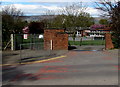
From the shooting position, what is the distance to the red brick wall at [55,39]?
57.6ft

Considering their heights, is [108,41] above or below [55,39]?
below

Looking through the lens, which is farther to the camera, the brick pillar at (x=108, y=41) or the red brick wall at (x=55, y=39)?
the brick pillar at (x=108, y=41)

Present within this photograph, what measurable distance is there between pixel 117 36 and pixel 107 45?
1.31 metres

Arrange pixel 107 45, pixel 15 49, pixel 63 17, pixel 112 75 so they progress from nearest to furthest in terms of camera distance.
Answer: pixel 112 75
pixel 15 49
pixel 107 45
pixel 63 17

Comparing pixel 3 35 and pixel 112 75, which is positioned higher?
pixel 3 35

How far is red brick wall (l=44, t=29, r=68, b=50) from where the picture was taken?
17562 millimetres

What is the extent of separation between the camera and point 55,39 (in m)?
17.6

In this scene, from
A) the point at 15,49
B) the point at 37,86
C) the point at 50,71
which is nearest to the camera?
the point at 37,86

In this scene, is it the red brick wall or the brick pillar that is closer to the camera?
the red brick wall

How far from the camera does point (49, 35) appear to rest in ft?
57.9

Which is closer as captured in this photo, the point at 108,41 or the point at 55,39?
the point at 55,39

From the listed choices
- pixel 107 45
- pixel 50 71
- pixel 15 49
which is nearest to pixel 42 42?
pixel 15 49

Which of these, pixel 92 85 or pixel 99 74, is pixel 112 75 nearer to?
pixel 99 74

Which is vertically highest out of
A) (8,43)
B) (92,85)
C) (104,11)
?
(104,11)
